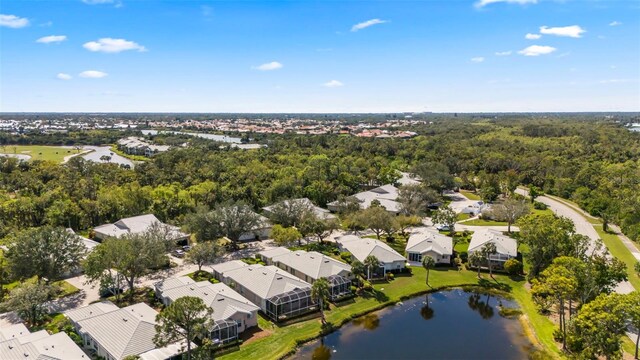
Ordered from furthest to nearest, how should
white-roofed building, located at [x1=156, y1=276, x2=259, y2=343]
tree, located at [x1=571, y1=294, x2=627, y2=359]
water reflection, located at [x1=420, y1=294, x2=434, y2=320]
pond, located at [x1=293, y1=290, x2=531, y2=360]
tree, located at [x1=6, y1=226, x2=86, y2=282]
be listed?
water reflection, located at [x1=420, y1=294, x2=434, y2=320] < tree, located at [x1=6, y1=226, x2=86, y2=282] < white-roofed building, located at [x1=156, y1=276, x2=259, y2=343] < pond, located at [x1=293, y1=290, x2=531, y2=360] < tree, located at [x1=571, y1=294, x2=627, y2=359]

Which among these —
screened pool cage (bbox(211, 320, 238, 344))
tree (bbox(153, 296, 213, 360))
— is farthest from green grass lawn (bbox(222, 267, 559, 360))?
tree (bbox(153, 296, 213, 360))

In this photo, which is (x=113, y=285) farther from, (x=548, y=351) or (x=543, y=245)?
(x=543, y=245)

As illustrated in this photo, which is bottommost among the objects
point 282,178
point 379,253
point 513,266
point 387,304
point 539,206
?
point 387,304

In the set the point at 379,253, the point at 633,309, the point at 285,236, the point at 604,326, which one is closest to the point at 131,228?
the point at 285,236

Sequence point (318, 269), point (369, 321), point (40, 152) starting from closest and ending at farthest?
point (369, 321) → point (318, 269) → point (40, 152)

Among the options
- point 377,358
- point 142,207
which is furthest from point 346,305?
point 142,207

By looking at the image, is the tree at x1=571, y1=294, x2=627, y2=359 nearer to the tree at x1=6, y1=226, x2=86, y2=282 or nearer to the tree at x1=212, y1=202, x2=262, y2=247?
the tree at x1=212, y1=202, x2=262, y2=247

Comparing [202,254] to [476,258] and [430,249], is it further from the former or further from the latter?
[476,258]
